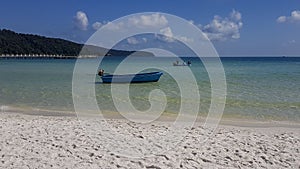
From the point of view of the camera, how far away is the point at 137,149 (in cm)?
654

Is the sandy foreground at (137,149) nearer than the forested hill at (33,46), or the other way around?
the sandy foreground at (137,149)

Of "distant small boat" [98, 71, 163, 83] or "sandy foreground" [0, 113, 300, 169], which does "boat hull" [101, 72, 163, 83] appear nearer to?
"distant small boat" [98, 71, 163, 83]

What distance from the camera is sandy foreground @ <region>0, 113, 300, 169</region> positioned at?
5.73 meters

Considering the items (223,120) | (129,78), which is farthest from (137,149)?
(129,78)

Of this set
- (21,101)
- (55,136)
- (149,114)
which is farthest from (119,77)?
(55,136)

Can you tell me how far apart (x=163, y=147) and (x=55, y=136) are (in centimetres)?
228

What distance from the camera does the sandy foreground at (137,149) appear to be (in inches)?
226

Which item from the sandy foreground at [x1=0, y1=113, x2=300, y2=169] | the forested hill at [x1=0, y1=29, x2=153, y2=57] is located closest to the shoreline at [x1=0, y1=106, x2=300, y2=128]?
the sandy foreground at [x1=0, y1=113, x2=300, y2=169]

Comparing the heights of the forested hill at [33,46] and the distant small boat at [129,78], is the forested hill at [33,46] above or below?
above

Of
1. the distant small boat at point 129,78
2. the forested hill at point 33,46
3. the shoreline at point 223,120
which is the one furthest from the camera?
the forested hill at point 33,46

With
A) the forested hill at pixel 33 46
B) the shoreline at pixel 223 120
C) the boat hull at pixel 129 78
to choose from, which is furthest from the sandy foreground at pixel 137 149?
the forested hill at pixel 33 46

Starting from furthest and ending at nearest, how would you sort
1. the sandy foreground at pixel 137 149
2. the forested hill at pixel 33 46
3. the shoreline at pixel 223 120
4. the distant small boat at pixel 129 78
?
the forested hill at pixel 33 46
the distant small boat at pixel 129 78
the shoreline at pixel 223 120
the sandy foreground at pixel 137 149

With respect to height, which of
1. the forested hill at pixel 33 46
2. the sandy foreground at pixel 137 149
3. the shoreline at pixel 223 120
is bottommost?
the shoreline at pixel 223 120

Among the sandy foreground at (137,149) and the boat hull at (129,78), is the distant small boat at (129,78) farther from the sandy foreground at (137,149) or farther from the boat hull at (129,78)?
the sandy foreground at (137,149)
